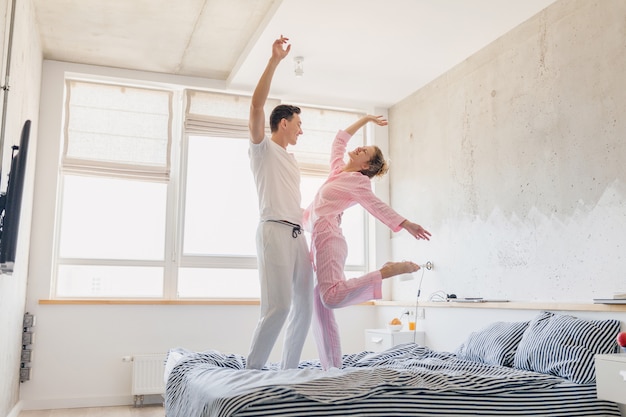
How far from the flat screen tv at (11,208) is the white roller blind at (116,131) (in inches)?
90.2

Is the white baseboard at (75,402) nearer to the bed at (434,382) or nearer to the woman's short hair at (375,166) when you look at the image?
the bed at (434,382)

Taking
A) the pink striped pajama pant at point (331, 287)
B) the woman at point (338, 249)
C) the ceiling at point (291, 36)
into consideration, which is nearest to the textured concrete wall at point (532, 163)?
the ceiling at point (291, 36)

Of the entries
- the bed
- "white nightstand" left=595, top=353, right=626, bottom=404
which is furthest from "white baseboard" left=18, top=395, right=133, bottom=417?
"white nightstand" left=595, top=353, right=626, bottom=404

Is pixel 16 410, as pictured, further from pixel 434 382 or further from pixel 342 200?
pixel 434 382

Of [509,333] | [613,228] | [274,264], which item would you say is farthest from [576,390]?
[274,264]

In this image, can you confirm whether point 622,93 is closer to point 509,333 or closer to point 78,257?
point 509,333

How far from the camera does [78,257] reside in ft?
16.0

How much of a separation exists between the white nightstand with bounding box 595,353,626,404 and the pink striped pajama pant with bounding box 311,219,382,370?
0.98 meters

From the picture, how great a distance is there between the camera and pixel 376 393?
213 cm

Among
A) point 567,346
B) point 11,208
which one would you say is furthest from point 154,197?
point 567,346

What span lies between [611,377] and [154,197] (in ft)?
12.6

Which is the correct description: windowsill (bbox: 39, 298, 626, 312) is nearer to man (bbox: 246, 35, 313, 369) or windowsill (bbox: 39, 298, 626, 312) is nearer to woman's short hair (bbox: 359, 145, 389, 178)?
woman's short hair (bbox: 359, 145, 389, 178)

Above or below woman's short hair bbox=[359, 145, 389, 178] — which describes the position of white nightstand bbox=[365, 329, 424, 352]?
below

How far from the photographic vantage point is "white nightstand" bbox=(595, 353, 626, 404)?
7.61ft
